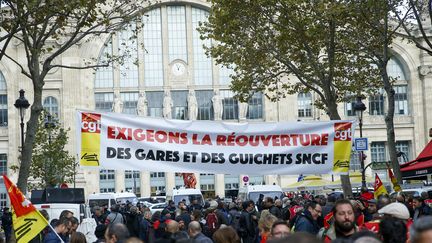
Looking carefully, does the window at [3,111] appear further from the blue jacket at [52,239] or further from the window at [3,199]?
the blue jacket at [52,239]

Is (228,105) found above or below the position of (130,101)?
below

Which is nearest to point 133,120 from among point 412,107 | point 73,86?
point 73,86

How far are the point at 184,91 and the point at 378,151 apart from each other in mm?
17996

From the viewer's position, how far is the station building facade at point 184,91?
77.6 meters

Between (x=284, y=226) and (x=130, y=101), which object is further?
(x=130, y=101)

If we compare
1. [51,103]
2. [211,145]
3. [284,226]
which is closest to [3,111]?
[51,103]

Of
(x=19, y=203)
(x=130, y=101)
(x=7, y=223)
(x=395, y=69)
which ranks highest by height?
(x=395, y=69)

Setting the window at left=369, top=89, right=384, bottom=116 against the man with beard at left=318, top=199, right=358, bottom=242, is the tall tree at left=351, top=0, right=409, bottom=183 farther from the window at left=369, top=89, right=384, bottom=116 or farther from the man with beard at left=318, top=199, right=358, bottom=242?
the window at left=369, top=89, right=384, bottom=116

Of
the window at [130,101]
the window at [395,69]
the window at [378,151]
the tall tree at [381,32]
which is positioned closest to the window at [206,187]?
the window at [130,101]

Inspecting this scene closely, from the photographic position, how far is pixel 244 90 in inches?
1352

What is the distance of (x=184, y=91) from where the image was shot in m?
80.4

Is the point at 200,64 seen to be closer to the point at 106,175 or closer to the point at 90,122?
the point at 106,175

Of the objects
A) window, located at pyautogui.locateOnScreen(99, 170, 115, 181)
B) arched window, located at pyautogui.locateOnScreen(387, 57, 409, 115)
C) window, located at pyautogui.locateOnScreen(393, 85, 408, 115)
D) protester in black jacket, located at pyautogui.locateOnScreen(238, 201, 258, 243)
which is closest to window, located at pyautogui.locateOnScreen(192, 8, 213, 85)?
window, located at pyautogui.locateOnScreen(99, 170, 115, 181)

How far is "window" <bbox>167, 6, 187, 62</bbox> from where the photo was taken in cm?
8000
